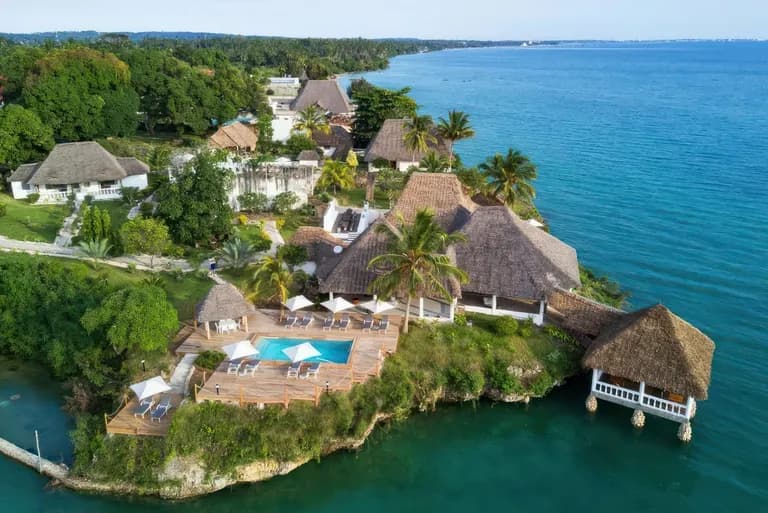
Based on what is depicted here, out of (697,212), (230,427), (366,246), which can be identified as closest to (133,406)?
(230,427)

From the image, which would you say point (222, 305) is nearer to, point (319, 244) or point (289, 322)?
point (289, 322)

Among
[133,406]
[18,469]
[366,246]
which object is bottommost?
[18,469]

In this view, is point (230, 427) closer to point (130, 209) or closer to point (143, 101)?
point (130, 209)

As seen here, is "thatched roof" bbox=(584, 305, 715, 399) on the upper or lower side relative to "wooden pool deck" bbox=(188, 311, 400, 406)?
upper

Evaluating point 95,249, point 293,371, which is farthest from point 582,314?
point 95,249

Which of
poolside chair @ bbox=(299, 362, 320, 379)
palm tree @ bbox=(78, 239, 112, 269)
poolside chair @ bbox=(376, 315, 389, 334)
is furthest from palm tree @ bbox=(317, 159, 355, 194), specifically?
poolside chair @ bbox=(299, 362, 320, 379)

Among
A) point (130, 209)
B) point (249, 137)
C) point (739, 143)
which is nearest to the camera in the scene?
point (130, 209)

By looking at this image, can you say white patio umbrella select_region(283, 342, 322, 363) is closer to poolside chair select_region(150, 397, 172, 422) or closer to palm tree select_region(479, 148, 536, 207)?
poolside chair select_region(150, 397, 172, 422)
